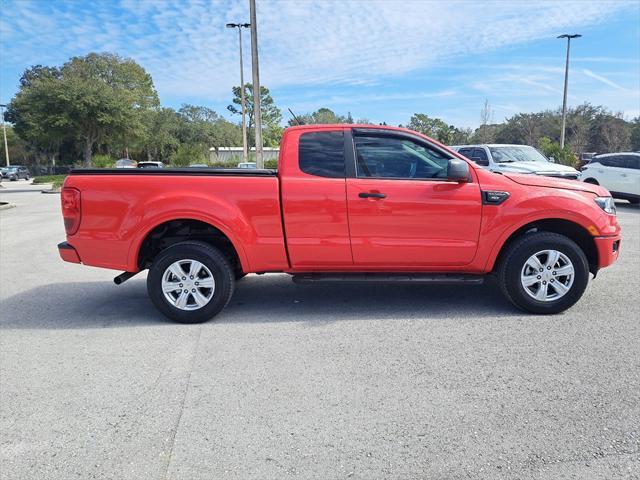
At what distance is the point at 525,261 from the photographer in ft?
15.4

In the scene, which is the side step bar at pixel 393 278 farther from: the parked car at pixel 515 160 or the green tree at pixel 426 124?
the green tree at pixel 426 124

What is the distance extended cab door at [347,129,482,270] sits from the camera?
4645 mm

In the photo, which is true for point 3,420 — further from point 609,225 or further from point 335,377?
point 609,225

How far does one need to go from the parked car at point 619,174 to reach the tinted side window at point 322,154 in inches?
500

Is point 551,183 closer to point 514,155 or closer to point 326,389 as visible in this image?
point 326,389

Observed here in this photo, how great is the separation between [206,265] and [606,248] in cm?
400

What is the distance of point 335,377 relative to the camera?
11.7ft

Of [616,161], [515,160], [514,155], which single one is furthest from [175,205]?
[616,161]

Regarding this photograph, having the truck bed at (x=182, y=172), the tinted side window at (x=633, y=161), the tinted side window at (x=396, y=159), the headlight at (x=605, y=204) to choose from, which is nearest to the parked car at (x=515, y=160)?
the tinted side window at (x=633, y=161)

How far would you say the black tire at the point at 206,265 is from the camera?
4.69 metres

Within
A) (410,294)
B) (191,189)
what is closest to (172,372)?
(191,189)

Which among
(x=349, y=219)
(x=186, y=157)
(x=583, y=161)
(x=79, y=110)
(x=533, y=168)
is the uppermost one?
(x=79, y=110)

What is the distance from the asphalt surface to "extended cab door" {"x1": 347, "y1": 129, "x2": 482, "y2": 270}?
2.19ft

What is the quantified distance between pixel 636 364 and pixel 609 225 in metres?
1.67
